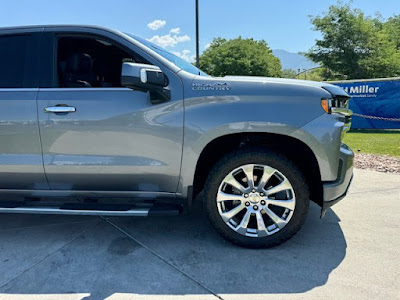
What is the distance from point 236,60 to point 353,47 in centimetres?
1120

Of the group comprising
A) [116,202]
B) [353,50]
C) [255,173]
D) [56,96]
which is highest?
[353,50]

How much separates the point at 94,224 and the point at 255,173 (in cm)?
186

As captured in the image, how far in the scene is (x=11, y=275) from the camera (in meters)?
2.64

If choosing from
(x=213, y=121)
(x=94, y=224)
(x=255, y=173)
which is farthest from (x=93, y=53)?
(x=255, y=173)

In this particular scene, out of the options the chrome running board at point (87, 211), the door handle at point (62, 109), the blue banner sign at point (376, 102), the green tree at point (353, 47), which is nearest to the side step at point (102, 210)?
the chrome running board at point (87, 211)

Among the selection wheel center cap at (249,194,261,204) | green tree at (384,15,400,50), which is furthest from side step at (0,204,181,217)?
green tree at (384,15,400,50)

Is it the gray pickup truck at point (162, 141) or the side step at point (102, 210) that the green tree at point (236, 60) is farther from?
the side step at point (102, 210)

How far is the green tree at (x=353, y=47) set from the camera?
21500mm

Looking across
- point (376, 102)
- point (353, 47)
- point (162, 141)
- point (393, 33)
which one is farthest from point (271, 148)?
point (393, 33)

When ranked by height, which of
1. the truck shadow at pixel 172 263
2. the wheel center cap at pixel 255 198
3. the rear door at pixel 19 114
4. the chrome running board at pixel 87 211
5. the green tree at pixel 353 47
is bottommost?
the truck shadow at pixel 172 263

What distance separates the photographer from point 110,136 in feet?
9.54

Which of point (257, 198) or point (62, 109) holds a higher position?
point (62, 109)

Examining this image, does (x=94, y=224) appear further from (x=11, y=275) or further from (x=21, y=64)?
(x=21, y=64)

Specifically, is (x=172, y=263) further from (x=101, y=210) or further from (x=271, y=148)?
(x=271, y=148)
